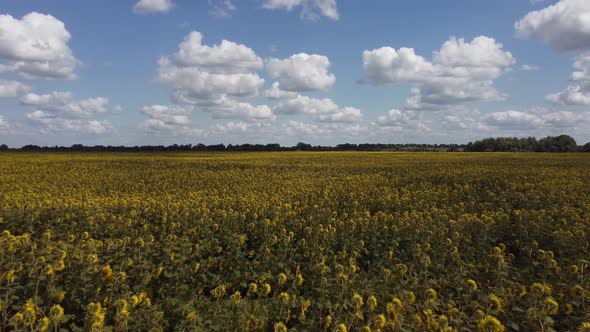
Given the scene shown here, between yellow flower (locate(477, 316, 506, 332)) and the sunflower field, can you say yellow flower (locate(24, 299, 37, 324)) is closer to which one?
the sunflower field

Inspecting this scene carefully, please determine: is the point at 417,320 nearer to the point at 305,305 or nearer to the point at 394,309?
the point at 394,309

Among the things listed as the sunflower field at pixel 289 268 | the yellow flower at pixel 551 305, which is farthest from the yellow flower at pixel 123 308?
the yellow flower at pixel 551 305

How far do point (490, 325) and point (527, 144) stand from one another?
87.9 meters

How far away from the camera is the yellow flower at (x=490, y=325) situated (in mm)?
3943

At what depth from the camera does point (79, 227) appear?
889 cm

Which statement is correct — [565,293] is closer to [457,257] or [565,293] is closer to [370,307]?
[457,257]

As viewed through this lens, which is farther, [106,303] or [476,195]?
[476,195]

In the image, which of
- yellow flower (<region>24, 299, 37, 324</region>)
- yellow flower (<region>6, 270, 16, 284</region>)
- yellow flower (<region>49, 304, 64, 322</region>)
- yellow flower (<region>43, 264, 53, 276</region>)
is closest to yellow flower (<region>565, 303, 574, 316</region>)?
yellow flower (<region>49, 304, 64, 322</region>)

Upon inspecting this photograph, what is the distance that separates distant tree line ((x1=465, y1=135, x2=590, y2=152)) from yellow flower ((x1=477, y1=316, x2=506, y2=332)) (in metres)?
79.9

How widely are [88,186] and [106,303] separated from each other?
14263 mm

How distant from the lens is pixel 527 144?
78938 mm

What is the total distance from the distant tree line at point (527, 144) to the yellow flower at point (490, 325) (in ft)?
262

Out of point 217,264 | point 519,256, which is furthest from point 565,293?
point 217,264

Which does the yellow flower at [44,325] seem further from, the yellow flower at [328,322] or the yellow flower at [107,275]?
the yellow flower at [328,322]
